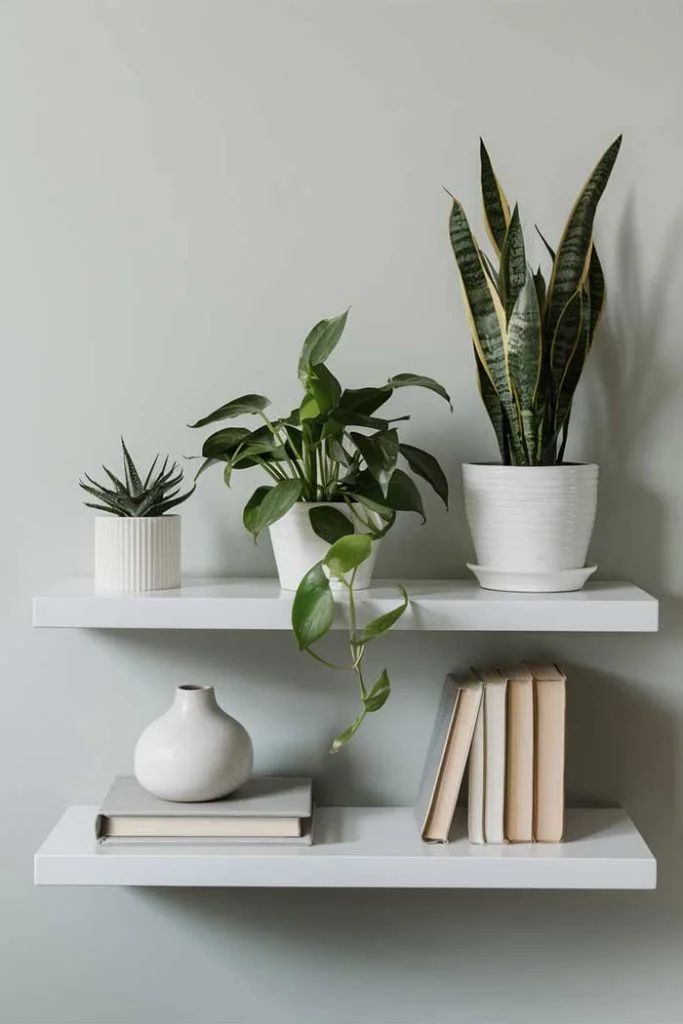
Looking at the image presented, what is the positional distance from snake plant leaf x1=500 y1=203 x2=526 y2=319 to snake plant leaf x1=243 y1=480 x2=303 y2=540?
27 cm

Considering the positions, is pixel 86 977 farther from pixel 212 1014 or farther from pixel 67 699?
pixel 67 699

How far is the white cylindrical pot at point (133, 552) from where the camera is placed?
47.8 inches

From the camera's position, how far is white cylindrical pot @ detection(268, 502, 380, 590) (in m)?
1.20

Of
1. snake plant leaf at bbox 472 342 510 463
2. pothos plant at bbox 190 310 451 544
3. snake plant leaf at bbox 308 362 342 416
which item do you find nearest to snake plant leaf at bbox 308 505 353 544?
pothos plant at bbox 190 310 451 544

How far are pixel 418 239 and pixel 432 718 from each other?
58cm

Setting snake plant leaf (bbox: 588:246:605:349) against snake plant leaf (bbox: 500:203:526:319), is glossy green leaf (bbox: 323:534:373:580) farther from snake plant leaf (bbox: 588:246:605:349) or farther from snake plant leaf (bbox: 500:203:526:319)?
snake plant leaf (bbox: 588:246:605:349)

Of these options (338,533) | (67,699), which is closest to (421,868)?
(338,533)

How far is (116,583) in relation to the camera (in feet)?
4.01

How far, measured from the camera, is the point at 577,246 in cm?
123

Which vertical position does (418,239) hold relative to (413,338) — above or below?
above

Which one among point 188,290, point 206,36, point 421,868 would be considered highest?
point 206,36

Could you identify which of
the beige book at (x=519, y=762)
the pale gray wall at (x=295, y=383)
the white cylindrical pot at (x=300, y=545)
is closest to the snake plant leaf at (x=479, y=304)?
the pale gray wall at (x=295, y=383)

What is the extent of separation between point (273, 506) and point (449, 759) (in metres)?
0.34

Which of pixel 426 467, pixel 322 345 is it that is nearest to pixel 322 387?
pixel 322 345
